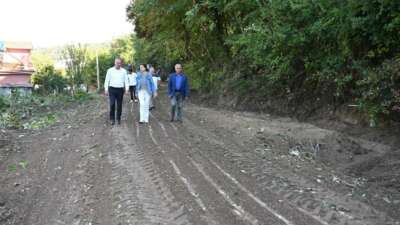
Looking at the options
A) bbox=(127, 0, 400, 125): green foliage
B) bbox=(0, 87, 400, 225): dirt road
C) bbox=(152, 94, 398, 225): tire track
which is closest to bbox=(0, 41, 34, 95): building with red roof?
bbox=(127, 0, 400, 125): green foliage

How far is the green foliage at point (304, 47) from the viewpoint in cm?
1234

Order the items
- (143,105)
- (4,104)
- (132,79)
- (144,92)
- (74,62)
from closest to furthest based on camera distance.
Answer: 1. (143,105)
2. (144,92)
3. (132,79)
4. (4,104)
5. (74,62)

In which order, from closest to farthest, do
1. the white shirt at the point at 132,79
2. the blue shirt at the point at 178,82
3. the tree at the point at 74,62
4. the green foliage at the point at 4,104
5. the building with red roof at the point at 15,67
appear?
the blue shirt at the point at 178,82 → the white shirt at the point at 132,79 → the green foliage at the point at 4,104 → the tree at the point at 74,62 → the building with red roof at the point at 15,67

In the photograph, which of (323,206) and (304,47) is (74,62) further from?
(323,206)

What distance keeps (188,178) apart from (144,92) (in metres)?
7.18

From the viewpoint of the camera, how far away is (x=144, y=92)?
51.0 feet

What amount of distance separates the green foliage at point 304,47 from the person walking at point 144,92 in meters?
3.98

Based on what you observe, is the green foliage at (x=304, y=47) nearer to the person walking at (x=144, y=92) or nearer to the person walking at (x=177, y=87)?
the person walking at (x=177, y=87)

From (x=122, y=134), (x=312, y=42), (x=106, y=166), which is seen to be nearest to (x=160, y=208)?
(x=106, y=166)

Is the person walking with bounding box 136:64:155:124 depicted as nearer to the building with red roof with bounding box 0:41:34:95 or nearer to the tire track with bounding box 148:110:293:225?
the tire track with bounding box 148:110:293:225

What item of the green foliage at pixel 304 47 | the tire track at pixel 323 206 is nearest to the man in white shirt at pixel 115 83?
the green foliage at pixel 304 47

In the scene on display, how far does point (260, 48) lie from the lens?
17281mm

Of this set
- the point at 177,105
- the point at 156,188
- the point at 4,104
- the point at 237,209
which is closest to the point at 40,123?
the point at 177,105

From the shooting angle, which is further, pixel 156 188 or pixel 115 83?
pixel 115 83
